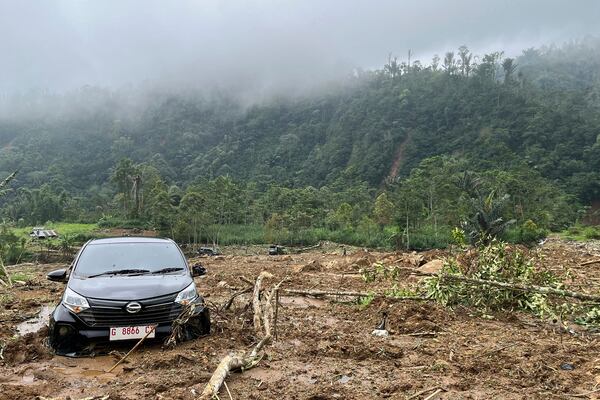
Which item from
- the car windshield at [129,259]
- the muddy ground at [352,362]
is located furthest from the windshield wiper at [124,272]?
the muddy ground at [352,362]

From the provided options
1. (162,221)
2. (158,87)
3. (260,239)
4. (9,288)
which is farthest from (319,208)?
A: (158,87)

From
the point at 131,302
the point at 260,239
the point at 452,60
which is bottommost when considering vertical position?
the point at 260,239

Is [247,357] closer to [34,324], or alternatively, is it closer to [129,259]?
[129,259]

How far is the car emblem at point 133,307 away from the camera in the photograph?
526 centimetres

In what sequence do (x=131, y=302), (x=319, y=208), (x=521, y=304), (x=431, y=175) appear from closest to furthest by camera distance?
(x=131, y=302) → (x=521, y=304) → (x=431, y=175) → (x=319, y=208)

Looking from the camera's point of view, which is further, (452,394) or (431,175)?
(431,175)

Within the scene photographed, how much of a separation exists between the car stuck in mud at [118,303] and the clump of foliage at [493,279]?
13.7 feet

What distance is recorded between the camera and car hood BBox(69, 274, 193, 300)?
5.38 m

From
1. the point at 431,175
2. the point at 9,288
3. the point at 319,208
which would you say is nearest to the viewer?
the point at 9,288

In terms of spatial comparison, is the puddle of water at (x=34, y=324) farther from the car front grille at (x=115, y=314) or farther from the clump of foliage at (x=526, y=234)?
the clump of foliage at (x=526, y=234)

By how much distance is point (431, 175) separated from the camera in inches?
1738

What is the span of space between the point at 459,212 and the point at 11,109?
180 m

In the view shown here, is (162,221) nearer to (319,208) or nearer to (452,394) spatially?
(319,208)

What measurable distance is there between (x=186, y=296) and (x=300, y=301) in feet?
13.7
